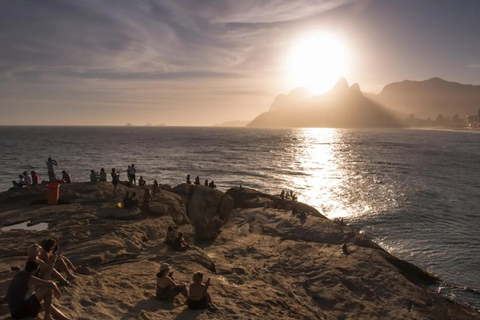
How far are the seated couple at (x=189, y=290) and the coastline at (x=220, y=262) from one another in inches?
10.0

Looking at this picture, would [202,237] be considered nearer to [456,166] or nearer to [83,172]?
[83,172]

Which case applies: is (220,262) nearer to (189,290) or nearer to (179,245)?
(179,245)

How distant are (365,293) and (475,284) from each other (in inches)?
302

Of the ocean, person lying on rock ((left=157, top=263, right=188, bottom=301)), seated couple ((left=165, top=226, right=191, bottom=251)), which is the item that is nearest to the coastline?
person lying on rock ((left=157, top=263, right=188, bottom=301))

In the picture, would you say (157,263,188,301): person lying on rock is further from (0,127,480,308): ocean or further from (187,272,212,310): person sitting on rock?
(0,127,480,308): ocean

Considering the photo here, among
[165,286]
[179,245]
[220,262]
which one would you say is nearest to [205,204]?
[220,262]

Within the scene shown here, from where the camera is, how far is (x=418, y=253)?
20.9 meters

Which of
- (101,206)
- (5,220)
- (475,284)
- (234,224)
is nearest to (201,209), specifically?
(234,224)

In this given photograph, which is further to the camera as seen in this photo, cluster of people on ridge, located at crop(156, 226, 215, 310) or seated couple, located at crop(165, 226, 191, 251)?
seated couple, located at crop(165, 226, 191, 251)

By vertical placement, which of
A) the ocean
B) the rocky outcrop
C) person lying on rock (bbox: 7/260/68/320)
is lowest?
the ocean

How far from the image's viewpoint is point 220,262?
14.5 m

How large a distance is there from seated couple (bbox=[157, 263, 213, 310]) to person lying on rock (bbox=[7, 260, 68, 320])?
299 cm

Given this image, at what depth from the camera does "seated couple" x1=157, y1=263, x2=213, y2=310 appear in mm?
9078

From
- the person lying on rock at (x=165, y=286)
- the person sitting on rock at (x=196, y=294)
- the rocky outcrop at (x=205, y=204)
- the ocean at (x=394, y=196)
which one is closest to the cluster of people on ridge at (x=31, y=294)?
the person lying on rock at (x=165, y=286)
